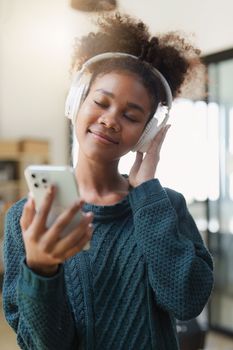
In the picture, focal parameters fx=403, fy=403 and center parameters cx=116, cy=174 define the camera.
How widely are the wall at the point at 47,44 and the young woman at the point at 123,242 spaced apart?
0.42ft

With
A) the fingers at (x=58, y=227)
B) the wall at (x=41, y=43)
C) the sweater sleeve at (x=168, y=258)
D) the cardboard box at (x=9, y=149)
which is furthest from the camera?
the cardboard box at (x=9, y=149)

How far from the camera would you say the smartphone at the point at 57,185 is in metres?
0.34

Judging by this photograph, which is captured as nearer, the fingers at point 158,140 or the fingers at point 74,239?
the fingers at point 74,239

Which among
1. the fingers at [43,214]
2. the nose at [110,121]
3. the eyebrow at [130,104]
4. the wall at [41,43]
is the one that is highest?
the wall at [41,43]

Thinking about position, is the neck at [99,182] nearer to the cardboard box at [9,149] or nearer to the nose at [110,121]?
the nose at [110,121]

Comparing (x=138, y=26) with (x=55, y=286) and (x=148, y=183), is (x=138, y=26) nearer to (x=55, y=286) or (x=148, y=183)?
(x=148, y=183)

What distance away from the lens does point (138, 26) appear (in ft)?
1.78

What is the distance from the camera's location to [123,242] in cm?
49

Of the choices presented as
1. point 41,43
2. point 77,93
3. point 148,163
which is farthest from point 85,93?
point 41,43

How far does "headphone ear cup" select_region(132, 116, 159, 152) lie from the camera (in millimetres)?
498

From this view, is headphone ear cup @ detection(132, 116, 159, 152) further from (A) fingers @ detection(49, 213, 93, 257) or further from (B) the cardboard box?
(B) the cardboard box

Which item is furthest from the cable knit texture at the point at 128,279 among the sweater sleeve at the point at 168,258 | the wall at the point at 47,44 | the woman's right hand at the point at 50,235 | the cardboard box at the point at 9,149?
the cardboard box at the point at 9,149

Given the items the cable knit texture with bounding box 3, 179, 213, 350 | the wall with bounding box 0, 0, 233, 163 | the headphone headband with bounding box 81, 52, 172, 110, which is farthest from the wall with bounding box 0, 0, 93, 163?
the cable knit texture with bounding box 3, 179, 213, 350

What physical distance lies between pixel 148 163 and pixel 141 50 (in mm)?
151
